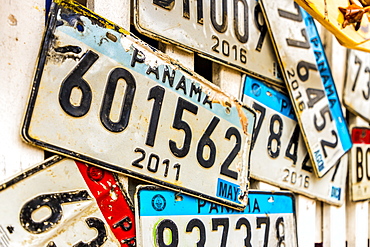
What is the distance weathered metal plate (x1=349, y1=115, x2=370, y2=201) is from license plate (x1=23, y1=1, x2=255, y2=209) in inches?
22.7

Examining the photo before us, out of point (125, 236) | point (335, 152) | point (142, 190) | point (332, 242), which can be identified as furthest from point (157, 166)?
point (332, 242)

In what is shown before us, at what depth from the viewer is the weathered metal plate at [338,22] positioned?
118 centimetres

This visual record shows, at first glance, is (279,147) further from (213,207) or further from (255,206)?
(213,207)

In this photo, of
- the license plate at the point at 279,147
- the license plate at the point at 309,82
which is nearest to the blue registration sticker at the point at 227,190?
the license plate at the point at 279,147

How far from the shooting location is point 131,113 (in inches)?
37.8

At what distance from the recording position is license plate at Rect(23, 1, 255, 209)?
2.81 feet

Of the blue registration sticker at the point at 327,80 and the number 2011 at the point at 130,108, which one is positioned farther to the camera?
the blue registration sticker at the point at 327,80

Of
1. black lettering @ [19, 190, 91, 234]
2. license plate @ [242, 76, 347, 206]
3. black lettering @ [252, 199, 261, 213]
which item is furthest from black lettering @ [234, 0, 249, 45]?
black lettering @ [19, 190, 91, 234]

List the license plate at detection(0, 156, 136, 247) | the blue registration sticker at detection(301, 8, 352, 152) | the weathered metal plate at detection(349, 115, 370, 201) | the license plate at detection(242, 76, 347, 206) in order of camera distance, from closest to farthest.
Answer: the license plate at detection(0, 156, 136, 247) → the license plate at detection(242, 76, 347, 206) → the blue registration sticker at detection(301, 8, 352, 152) → the weathered metal plate at detection(349, 115, 370, 201)

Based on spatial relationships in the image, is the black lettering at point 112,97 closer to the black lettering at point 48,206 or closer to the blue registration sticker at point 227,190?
the black lettering at point 48,206

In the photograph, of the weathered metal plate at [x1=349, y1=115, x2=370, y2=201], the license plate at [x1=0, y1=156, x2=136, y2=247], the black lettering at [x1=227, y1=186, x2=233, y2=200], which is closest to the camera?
the license plate at [x1=0, y1=156, x2=136, y2=247]

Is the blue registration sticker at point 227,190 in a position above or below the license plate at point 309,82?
below

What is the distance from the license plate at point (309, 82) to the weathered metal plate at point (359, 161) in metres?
0.11

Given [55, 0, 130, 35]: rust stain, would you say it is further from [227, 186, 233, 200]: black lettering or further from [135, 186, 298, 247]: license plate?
[227, 186, 233, 200]: black lettering
